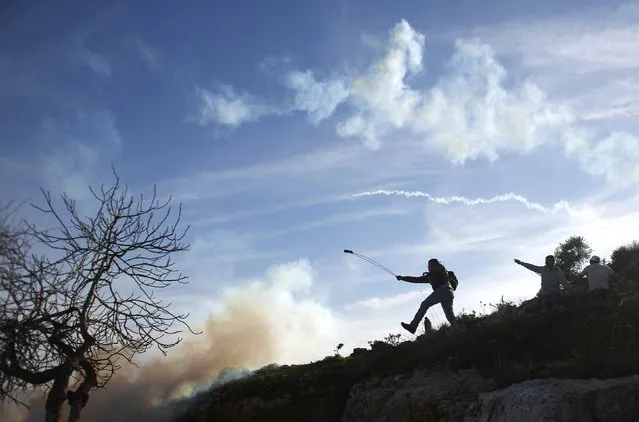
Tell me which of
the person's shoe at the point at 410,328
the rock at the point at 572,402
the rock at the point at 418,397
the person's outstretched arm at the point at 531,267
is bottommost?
the rock at the point at 572,402

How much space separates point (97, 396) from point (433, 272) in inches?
1074

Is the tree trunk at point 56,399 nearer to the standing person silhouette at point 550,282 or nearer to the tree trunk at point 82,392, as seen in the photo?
the tree trunk at point 82,392

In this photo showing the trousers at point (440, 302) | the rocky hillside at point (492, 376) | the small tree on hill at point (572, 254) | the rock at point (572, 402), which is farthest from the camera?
the small tree on hill at point (572, 254)

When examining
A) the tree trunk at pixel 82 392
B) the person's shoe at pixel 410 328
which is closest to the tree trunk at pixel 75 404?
the tree trunk at pixel 82 392

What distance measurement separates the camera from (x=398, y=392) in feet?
48.5

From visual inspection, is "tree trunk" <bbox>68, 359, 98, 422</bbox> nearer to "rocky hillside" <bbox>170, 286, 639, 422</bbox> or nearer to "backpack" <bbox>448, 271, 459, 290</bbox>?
"rocky hillside" <bbox>170, 286, 639, 422</bbox>

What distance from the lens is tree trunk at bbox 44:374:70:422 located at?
11992 millimetres

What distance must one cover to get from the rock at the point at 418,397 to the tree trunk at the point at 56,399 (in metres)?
7.46

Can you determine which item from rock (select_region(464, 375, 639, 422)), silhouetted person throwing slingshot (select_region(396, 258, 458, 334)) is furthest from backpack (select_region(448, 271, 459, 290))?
rock (select_region(464, 375, 639, 422))

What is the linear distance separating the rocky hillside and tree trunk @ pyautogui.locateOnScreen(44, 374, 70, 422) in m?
7.49

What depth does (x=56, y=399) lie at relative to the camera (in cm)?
1204

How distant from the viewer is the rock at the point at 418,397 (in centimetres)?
1304

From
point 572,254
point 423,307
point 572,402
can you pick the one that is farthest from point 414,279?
point 572,254

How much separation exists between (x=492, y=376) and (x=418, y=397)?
1.82m
